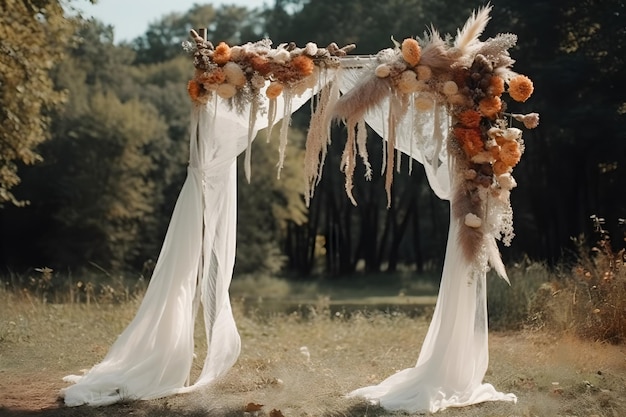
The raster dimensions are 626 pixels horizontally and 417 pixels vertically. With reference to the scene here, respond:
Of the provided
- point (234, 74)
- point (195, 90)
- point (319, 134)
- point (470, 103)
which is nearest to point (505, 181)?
point (470, 103)

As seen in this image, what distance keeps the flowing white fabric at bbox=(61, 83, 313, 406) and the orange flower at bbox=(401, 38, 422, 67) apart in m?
Answer: 1.17

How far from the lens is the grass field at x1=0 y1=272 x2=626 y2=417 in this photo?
641 centimetres

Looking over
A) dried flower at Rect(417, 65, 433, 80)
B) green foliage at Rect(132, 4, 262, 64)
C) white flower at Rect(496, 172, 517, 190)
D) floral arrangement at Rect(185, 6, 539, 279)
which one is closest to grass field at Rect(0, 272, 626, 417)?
floral arrangement at Rect(185, 6, 539, 279)

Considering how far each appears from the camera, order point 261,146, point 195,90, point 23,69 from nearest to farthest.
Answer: point 195,90
point 23,69
point 261,146

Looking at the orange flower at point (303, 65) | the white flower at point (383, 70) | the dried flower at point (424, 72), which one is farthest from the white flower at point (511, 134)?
the orange flower at point (303, 65)

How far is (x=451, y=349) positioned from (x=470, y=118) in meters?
1.85

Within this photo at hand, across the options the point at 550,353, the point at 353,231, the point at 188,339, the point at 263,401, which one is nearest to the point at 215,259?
the point at 188,339

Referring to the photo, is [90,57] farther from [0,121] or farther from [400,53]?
[400,53]

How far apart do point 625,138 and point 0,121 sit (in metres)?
11.6

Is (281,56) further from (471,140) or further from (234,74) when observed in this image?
(471,140)

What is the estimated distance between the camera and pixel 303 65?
6.98 m

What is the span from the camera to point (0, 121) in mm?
13852

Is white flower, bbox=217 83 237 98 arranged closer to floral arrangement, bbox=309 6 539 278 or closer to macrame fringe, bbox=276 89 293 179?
macrame fringe, bbox=276 89 293 179

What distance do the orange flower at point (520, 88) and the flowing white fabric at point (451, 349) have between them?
605mm
